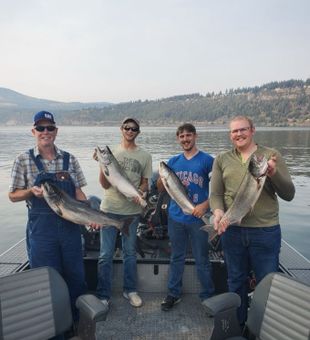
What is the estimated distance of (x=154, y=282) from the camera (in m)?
4.95

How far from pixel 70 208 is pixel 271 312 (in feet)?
7.01

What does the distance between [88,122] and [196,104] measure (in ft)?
180

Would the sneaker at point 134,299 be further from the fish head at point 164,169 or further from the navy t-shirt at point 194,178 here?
the fish head at point 164,169

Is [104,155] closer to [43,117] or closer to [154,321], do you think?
[43,117]

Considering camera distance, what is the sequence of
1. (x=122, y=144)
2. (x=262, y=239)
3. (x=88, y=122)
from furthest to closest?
(x=88, y=122) < (x=122, y=144) < (x=262, y=239)

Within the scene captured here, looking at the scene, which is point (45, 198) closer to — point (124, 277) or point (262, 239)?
point (124, 277)

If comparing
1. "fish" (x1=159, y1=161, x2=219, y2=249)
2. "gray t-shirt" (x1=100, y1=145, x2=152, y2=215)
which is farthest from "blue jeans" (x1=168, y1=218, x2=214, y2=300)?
"gray t-shirt" (x1=100, y1=145, x2=152, y2=215)

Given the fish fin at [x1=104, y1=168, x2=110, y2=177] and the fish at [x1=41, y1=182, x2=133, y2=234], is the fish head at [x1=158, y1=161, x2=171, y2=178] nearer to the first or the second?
the fish fin at [x1=104, y1=168, x2=110, y2=177]

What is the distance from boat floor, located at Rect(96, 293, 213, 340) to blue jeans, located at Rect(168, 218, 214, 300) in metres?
0.25

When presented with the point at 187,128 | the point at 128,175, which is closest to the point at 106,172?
the point at 128,175

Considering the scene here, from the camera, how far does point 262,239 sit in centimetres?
352

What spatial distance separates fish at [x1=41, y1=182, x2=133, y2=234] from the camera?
3.51 metres

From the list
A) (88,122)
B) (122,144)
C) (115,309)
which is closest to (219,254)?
(115,309)

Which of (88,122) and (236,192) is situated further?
(88,122)
